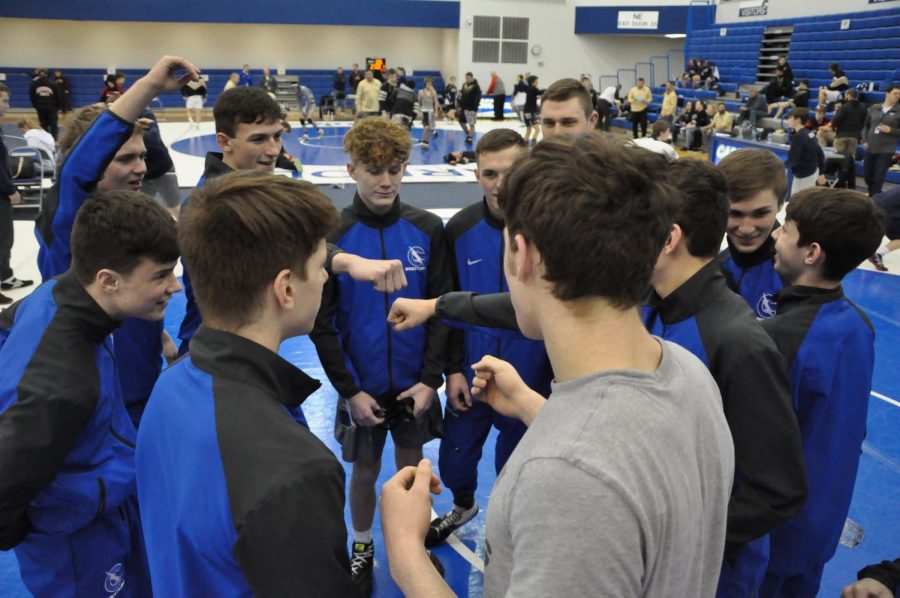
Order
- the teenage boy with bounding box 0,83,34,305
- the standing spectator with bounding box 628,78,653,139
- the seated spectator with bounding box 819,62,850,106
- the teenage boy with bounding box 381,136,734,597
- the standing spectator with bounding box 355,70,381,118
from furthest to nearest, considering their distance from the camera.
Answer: the standing spectator with bounding box 628,78,653,139 < the standing spectator with bounding box 355,70,381,118 < the seated spectator with bounding box 819,62,850,106 < the teenage boy with bounding box 0,83,34,305 < the teenage boy with bounding box 381,136,734,597

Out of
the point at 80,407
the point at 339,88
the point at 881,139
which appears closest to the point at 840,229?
the point at 80,407

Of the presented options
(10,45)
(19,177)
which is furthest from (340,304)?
(10,45)

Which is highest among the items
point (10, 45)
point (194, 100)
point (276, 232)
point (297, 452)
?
point (10, 45)

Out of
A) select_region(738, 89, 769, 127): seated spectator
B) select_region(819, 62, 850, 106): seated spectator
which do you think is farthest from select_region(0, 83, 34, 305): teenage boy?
select_region(819, 62, 850, 106): seated spectator

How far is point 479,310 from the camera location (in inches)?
98.1

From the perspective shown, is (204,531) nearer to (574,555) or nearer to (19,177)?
(574,555)

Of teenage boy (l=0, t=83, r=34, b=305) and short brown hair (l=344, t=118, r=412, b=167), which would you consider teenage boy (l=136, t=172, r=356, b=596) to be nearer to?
short brown hair (l=344, t=118, r=412, b=167)

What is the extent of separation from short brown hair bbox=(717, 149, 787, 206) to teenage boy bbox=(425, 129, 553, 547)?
0.97 m

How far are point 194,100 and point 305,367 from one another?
21.2 meters

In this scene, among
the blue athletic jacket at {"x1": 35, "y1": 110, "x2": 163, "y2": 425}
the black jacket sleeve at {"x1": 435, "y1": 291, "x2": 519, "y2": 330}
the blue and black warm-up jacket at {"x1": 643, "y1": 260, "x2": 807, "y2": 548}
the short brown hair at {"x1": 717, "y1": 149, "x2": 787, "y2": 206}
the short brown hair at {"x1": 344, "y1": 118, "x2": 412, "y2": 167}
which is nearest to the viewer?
the blue and black warm-up jacket at {"x1": 643, "y1": 260, "x2": 807, "y2": 548}

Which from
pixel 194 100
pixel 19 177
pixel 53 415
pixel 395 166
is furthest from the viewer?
pixel 194 100

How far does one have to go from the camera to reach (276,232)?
1.49m

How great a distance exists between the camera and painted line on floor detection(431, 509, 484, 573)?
355 cm

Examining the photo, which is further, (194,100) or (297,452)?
(194,100)
